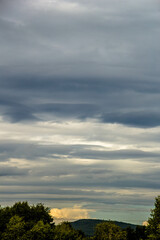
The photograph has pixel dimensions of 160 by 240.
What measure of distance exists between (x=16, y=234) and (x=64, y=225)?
55.3m

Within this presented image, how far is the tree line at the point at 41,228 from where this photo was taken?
384 feet

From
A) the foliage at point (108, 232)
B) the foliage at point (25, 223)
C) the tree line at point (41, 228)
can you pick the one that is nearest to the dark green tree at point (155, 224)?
the tree line at point (41, 228)

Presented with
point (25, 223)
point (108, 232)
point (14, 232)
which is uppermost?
point (25, 223)

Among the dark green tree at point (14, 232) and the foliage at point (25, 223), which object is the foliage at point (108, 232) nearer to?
the foliage at point (25, 223)

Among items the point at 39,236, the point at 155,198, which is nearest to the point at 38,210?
the point at 39,236

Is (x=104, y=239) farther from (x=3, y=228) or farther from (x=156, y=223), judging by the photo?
(x=3, y=228)

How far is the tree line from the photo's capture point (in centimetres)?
11694

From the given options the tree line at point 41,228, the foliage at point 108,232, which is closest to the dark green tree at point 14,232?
the tree line at point 41,228

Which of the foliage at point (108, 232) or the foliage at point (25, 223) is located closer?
the foliage at point (25, 223)

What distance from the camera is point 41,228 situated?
119m

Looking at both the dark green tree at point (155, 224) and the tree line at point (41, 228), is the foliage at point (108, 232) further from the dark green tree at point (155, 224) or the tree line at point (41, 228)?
the dark green tree at point (155, 224)

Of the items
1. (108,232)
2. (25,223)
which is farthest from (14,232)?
(108,232)

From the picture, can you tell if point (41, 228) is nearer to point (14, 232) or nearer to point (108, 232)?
point (14, 232)

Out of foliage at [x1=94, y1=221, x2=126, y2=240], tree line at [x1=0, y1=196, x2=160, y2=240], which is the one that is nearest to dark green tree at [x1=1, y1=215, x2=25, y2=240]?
tree line at [x1=0, y1=196, x2=160, y2=240]
